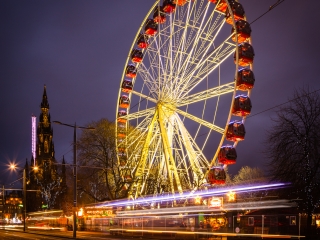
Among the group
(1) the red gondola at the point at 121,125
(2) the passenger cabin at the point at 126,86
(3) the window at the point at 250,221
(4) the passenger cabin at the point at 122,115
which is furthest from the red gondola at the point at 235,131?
(1) the red gondola at the point at 121,125

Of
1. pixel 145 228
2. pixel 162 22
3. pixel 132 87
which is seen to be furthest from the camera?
pixel 132 87

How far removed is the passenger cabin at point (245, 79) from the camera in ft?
108

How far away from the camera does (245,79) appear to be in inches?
1298

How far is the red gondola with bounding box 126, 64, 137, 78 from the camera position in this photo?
1874 inches

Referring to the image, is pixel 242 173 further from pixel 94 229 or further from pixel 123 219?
pixel 123 219

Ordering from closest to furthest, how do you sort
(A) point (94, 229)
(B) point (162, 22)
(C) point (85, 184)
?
(B) point (162, 22) → (A) point (94, 229) → (C) point (85, 184)

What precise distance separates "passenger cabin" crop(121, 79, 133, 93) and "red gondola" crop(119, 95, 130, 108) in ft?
3.26

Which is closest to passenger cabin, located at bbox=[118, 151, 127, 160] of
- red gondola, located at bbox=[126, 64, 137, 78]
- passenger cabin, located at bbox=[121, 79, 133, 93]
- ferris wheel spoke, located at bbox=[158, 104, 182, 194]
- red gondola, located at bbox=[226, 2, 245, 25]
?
passenger cabin, located at bbox=[121, 79, 133, 93]

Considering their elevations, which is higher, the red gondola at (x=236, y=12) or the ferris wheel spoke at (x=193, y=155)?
the red gondola at (x=236, y=12)

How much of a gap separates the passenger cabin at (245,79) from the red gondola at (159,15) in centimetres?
1348

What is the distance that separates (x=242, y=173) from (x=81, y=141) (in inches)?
2140

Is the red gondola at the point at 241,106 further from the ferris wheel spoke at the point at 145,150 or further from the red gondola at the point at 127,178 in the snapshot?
the red gondola at the point at 127,178

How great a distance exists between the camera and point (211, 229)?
29172mm

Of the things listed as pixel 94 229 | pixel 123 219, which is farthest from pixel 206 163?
pixel 94 229
